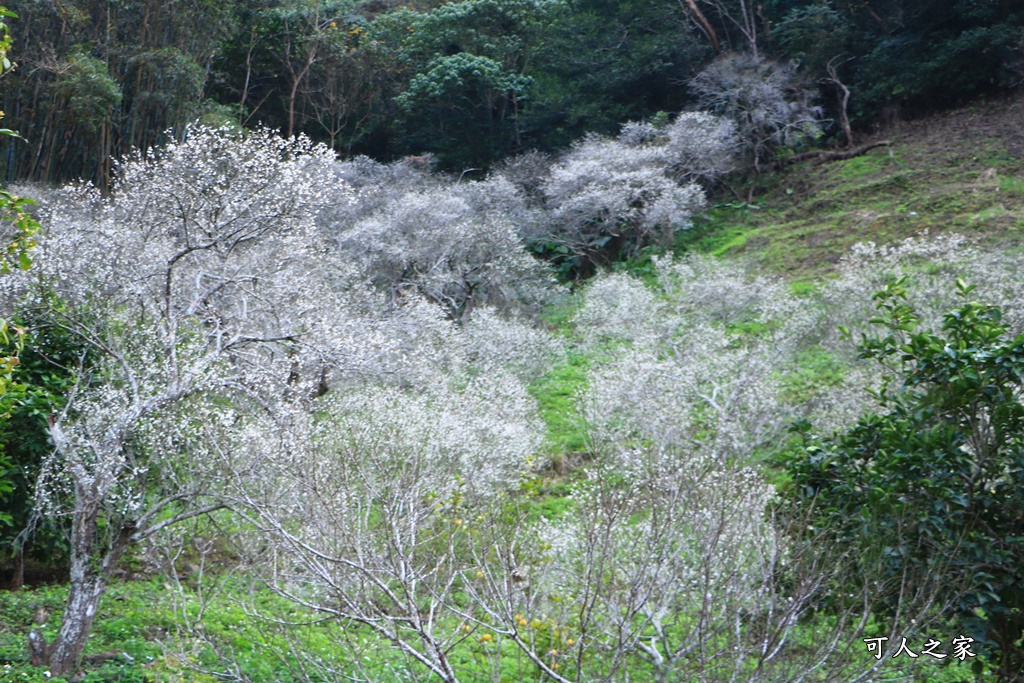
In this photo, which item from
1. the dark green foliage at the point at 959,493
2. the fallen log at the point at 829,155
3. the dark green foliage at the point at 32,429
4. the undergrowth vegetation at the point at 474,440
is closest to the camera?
the undergrowth vegetation at the point at 474,440

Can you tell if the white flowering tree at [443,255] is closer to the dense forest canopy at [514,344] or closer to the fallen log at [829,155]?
the dense forest canopy at [514,344]

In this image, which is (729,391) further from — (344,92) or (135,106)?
(344,92)

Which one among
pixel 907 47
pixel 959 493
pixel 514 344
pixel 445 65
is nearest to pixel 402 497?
pixel 959 493

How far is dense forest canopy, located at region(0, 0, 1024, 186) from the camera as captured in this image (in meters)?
22.7

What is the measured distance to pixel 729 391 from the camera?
45.0 ft

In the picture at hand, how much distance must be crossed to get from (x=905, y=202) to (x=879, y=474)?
1739 centimetres

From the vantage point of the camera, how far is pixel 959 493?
243 inches

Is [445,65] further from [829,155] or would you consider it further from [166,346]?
[166,346]

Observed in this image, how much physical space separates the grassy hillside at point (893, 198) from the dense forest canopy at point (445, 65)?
1.86 metres

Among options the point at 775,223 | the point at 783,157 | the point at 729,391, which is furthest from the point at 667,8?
the point at 729,391

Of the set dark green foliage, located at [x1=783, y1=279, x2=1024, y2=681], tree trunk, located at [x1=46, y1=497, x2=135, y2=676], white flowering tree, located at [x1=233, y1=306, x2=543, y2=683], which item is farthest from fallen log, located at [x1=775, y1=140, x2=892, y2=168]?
tree trunk, located at [x1=46, y1=497, x2=135, y2=676]

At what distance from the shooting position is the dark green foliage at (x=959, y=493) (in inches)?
231

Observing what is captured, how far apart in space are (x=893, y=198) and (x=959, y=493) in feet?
59.1

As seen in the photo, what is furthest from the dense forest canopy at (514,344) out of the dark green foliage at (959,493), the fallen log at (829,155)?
the fallen log at (829,155)
